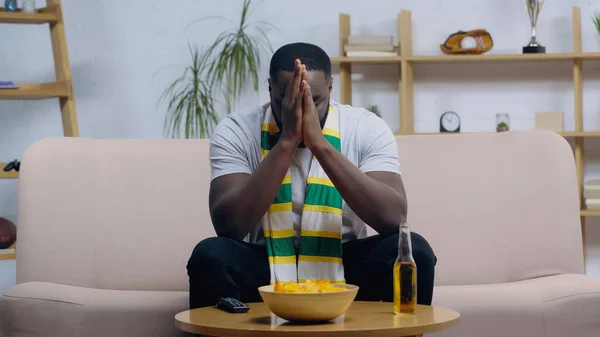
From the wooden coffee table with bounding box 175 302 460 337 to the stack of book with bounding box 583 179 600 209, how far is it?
2720 millimetres

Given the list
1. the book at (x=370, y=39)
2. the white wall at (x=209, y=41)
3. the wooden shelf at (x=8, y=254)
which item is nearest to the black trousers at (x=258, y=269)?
the wooden shelf at (x=8, y=254)

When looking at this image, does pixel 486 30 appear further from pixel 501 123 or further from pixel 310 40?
pixel 310 40

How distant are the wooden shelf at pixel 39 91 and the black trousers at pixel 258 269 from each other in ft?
7.10

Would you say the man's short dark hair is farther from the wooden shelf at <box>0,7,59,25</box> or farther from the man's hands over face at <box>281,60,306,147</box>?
the wooden shelf at <box>0,7,59,25</box>

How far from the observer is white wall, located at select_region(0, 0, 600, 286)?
14.3ft

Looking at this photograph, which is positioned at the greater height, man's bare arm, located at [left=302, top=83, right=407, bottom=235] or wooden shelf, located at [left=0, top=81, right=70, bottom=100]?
wooden shelf, located at [left=0, top=81, right=70, bottom=100]

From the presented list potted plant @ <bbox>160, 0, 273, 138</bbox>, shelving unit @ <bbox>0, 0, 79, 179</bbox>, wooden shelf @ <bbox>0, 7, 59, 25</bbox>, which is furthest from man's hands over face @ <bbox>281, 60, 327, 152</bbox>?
potted plant @ <bbox>160, 0, 273, 138</bbox>

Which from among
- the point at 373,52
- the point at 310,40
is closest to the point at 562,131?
the point at 373,52

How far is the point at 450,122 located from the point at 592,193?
776 millimetres

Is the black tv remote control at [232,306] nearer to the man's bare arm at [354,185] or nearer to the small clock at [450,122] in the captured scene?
the man's bare arm at [354,185]

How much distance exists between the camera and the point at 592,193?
13.3 feet

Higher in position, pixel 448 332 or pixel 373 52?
pixel 373 52

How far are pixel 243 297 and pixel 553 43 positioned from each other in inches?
119

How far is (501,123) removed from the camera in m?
4.21
